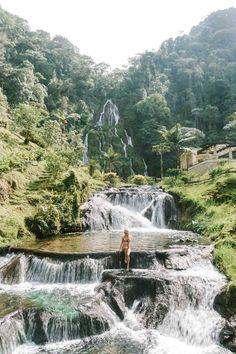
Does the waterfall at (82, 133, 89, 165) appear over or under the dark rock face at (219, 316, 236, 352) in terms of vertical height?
over

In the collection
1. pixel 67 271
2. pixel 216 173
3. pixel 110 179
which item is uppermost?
pixel 110 179

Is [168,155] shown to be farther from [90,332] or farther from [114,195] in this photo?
[90,332]

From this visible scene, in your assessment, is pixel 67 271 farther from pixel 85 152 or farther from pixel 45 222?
pixel 85 152

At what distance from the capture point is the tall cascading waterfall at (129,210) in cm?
2466

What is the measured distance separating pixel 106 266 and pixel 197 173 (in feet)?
74.2

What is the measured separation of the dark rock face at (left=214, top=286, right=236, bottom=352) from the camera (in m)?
11.1

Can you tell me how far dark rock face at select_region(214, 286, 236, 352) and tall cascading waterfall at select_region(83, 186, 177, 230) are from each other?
12274 millimetres

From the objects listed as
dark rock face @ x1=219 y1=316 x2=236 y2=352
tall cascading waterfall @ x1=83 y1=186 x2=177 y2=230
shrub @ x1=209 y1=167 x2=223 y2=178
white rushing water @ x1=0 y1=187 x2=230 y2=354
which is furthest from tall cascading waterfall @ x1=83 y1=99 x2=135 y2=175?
dark rock face @ x1=219 y1=316 x2=236 y2=352

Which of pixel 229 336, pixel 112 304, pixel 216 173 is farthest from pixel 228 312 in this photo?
pixel 216 173

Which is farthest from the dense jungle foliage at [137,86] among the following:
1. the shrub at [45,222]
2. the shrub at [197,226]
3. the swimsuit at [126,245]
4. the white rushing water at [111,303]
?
Answer: the swimsuit at [126,245]

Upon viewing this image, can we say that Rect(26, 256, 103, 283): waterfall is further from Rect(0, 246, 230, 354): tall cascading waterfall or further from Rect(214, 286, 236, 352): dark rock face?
Rect(214, 286, 236, 352): dark rock face

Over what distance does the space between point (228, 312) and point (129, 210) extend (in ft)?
50.1

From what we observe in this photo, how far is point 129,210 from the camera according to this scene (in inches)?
1064

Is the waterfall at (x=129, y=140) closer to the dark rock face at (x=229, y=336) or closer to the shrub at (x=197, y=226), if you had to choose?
the shrub at (x=197, y=226)
